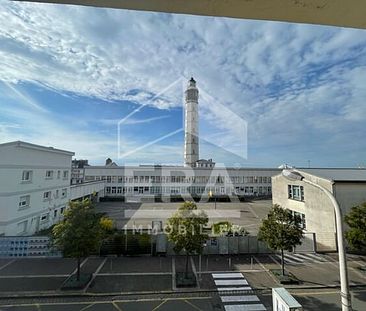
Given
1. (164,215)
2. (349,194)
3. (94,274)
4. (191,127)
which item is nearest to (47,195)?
(164,215)

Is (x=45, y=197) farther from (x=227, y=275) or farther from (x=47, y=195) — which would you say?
(x=227, y=275)

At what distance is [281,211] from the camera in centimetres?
1281

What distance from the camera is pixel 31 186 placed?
20.3m

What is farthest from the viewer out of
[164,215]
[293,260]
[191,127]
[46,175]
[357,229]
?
[191,127]

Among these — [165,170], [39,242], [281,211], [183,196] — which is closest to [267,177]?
[183,196]

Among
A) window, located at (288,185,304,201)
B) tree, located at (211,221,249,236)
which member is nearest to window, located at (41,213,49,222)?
tree, located at (211,221,249,236)

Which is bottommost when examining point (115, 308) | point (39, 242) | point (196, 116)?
point (115, 308)

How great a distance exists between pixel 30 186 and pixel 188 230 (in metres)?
15.1

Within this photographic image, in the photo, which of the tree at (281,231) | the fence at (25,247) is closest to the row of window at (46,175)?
the fence at (25,247)

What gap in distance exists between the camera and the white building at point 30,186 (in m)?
17.5

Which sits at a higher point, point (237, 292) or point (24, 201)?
point (24, 201)

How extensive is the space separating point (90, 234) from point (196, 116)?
35697 mm

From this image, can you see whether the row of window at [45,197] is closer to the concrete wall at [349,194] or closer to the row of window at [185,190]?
the row of window at [185,190]

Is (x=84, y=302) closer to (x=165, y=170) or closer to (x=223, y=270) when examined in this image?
(x=223, y=270)
